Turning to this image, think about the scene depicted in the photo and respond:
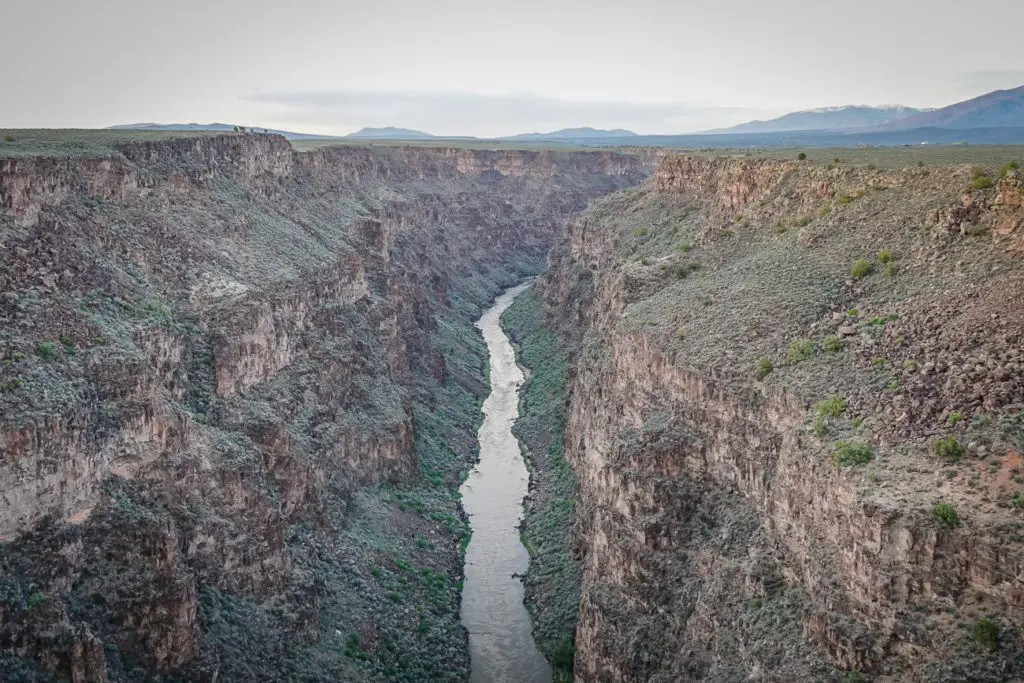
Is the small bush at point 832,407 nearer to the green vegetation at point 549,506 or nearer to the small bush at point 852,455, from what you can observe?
the small bush at point 852,455

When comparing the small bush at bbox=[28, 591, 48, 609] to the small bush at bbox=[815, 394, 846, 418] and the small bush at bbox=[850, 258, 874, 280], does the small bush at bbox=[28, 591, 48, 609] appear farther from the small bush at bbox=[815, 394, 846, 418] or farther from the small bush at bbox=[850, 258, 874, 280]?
the small bush at bbox=[850, 258, 874, 280]

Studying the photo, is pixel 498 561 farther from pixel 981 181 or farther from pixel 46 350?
pixel 981 181

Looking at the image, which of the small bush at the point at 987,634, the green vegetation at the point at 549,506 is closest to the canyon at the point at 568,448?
the small bush at the point at 987,634

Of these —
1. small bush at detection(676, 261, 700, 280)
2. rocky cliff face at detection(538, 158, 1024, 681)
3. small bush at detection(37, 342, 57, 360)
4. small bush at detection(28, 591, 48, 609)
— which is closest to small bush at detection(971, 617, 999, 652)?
rocky cliff face at detection(538, 158, 1024, 681)

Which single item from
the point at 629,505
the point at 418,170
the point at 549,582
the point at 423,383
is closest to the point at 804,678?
the point at 629,505

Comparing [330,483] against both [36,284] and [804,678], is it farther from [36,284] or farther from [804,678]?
[804,678]

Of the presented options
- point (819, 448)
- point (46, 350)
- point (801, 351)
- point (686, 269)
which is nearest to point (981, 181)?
point (801, 351)
